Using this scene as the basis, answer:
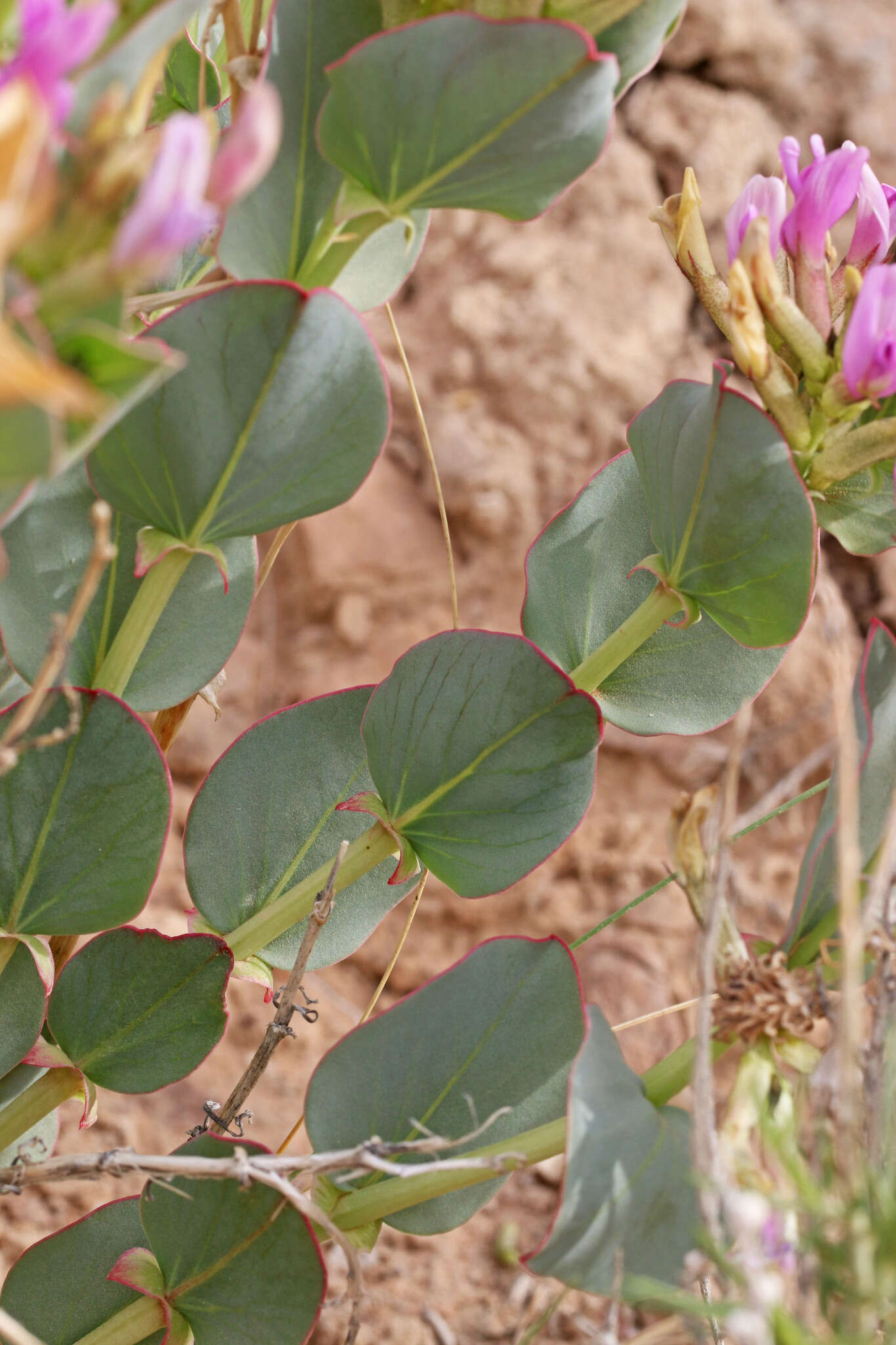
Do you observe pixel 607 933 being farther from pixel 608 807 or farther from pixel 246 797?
pixel 246 797

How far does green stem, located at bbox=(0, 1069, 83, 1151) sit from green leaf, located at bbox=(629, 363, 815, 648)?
0.35 m

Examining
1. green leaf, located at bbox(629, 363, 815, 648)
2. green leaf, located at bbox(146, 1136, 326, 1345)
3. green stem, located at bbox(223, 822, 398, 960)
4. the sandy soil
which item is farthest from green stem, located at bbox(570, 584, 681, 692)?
the sandy soil

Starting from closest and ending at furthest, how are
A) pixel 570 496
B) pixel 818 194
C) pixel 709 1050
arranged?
1. pixel 709 1050
2. pixel 818 194
3. pixel 570 496

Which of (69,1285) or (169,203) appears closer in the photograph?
(169,203)

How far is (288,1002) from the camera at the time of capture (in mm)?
493

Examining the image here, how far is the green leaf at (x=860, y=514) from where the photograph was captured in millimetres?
479

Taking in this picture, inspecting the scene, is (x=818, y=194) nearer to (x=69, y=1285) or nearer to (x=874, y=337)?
(x=874, y=337)

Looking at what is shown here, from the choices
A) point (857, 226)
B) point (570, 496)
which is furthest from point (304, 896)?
point (570, 496)

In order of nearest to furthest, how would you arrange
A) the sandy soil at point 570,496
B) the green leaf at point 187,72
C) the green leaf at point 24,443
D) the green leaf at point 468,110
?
the green leaf at point 24,443, the green leaf at point 468,110, the green leaf at point 187,72, the sandy soil at point 570,496

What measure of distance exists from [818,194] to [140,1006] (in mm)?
445

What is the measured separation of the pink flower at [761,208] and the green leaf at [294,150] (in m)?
0.16

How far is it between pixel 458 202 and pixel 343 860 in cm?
28

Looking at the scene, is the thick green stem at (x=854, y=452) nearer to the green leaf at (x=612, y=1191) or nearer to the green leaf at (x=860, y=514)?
the green leaf at (x=860, y=514)

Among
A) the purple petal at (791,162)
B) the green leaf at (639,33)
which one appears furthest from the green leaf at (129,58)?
the purple petal at (791,162)
